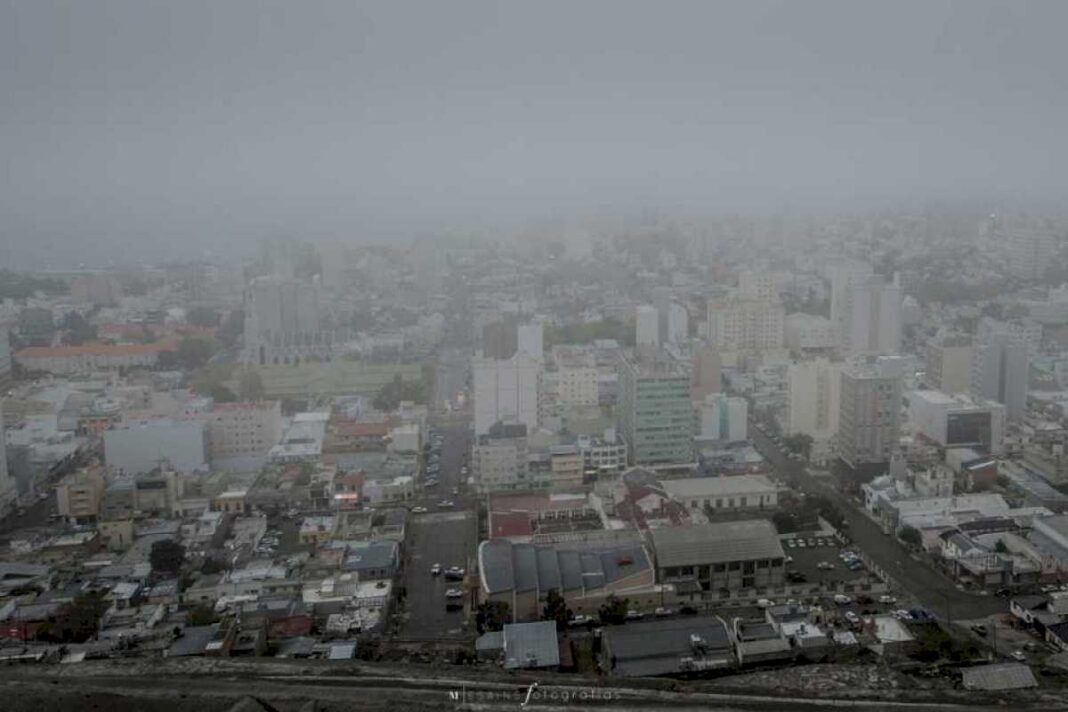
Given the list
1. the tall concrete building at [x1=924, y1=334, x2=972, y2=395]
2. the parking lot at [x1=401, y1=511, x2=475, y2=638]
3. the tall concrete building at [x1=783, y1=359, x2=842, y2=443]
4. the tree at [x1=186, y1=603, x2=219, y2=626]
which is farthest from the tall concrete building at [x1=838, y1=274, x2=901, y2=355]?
the tree at [x1=186, y1=603, x2=219, y2=626]

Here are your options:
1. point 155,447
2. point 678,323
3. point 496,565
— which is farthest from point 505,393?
point 678,323

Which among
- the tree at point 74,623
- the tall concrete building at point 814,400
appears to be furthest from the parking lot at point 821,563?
the tree at point 74,623

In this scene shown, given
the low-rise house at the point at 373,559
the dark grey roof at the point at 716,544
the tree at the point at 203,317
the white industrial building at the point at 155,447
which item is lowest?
the low-rise house at the point at 373,559

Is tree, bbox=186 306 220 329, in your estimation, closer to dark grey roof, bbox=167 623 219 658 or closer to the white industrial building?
the white industrial building

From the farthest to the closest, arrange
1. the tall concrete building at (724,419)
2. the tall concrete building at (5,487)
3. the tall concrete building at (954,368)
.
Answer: the tall concrete building at (954,368)
the tall concrete building at (724,419)
the tall concrete building at (5,487)

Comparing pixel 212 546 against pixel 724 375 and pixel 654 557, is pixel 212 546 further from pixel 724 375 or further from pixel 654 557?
pixel 724 375

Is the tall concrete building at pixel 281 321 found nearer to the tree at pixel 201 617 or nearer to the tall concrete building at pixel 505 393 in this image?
the tall concrete building at pixel 505 393
